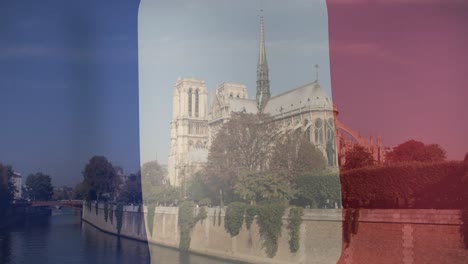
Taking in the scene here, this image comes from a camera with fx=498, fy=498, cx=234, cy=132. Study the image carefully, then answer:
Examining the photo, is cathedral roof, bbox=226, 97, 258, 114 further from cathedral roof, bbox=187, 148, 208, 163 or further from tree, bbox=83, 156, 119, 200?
tree, bbox=83, 156, 119, 200

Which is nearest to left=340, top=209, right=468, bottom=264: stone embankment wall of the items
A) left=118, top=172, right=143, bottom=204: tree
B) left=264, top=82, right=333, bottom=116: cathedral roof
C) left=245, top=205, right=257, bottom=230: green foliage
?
left=245, top=205, right=257, bottom=230: green foliage

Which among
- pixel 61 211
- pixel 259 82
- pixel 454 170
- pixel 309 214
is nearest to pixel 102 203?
pixel 259 82

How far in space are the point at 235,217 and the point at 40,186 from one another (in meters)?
21.9

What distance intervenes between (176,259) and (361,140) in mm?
10182

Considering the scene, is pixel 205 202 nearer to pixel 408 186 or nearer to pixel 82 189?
pixel 408 186

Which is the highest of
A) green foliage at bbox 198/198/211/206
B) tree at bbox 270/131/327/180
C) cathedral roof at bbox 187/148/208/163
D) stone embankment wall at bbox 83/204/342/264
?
cathedral roof at bbox 187/148/208/163

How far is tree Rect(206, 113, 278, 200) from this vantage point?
14000 millimetres

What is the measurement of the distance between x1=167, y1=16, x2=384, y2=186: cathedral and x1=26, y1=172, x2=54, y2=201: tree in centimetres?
822

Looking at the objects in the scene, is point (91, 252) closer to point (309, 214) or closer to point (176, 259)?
point (176, 259)

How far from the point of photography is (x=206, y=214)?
14133 millimetres

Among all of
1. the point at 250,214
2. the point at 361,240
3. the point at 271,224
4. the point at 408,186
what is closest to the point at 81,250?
the point at 250,214

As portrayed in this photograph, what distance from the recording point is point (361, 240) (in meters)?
9.76

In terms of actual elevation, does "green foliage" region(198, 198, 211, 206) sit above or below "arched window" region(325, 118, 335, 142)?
below

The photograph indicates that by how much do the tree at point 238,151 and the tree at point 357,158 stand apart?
3.38 meters
